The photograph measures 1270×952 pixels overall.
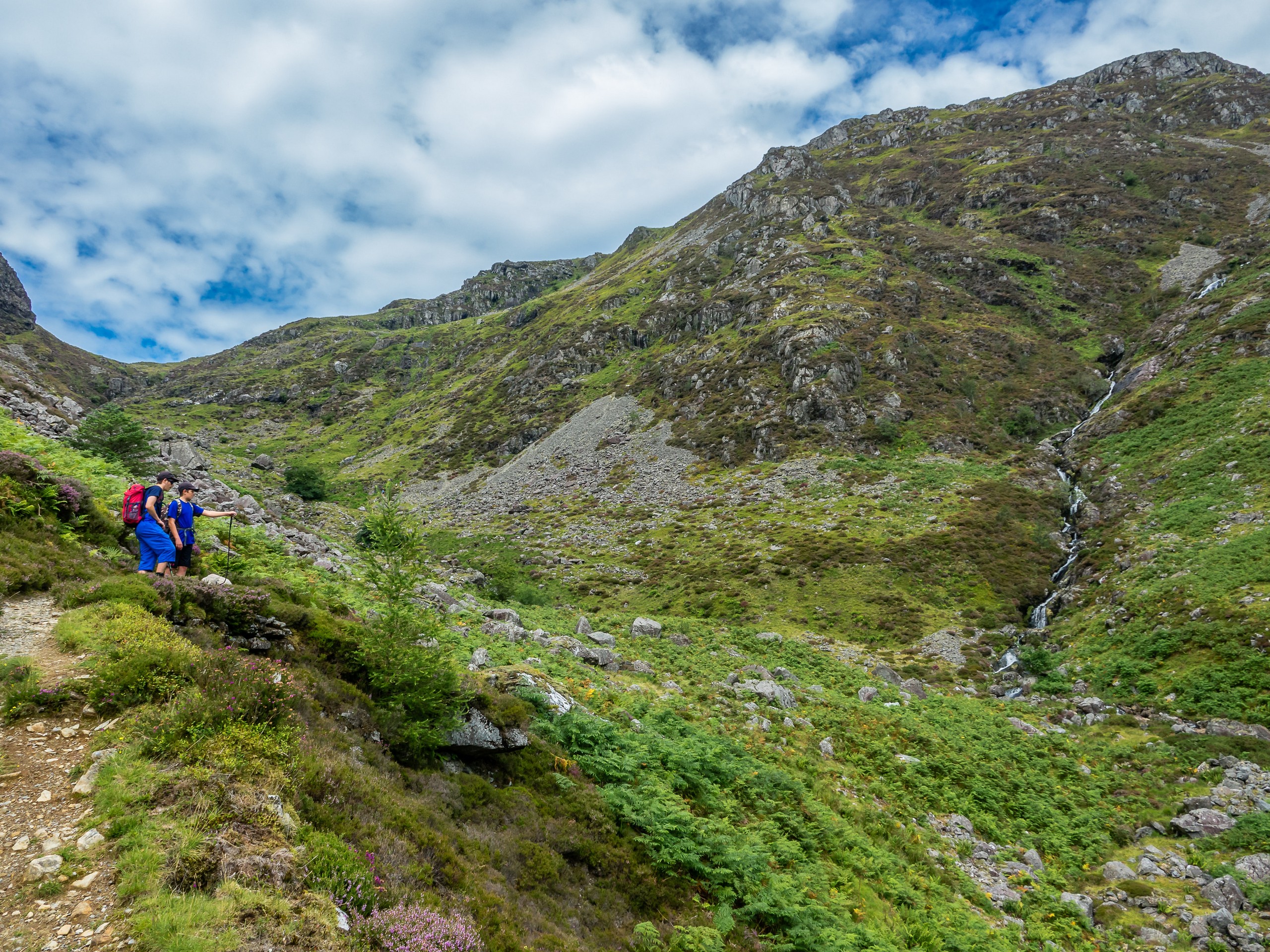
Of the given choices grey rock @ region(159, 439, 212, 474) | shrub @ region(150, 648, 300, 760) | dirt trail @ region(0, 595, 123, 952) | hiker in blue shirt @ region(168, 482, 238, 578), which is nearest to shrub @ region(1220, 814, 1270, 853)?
shrub @ region(150, 648, 300, 760)

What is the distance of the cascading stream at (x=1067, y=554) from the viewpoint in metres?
29.9

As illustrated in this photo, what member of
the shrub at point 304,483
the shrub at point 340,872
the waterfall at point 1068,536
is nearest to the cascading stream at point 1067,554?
the waterfall at point 1068,536

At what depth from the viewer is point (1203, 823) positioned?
596 inches

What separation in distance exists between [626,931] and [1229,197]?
155539 mm

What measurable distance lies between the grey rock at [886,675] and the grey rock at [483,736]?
2131 cm

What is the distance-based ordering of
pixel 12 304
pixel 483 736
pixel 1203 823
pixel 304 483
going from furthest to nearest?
pixel 12 304 < pixel 304 483 < pixel 1203 823 < pixel 483 736

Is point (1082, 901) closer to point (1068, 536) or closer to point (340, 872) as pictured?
point (340, 872)

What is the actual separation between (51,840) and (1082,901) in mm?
19563

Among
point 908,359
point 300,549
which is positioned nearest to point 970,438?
point 908,359

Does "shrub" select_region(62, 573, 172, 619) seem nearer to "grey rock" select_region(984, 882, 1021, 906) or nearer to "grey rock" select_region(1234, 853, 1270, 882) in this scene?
"grey rock" select_region(984, 882, 1021, 906)

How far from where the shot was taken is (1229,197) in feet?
325

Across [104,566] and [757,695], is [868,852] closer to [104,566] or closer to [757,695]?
[757,695]

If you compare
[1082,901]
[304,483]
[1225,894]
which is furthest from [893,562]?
[304,483]

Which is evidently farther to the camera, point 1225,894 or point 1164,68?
point 1164,68
